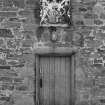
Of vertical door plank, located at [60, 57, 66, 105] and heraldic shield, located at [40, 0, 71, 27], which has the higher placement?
heraldic shield, located at [40, 0, 71, 27]

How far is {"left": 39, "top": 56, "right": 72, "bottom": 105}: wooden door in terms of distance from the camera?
5.42 m

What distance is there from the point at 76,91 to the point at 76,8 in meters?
2.27

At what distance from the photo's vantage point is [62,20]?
525cm

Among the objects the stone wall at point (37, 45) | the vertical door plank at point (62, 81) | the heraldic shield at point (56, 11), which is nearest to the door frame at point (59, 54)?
the stone wall at point (37, 45)

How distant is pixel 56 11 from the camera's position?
5219mm

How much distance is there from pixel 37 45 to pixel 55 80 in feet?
3.63

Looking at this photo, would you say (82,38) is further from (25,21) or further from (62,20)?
(25,21)

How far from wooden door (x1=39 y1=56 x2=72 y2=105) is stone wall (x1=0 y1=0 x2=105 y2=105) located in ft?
0.87

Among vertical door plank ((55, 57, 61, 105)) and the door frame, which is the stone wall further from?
vertical door plank ((55, 57, 61, 105))

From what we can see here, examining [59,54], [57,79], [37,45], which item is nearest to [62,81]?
[57,79]

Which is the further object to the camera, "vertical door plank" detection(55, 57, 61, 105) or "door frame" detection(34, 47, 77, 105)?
"vertical door plank" detection(55, 57, 61, 105)

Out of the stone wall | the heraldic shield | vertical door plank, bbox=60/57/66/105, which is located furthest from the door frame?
the heraldic shield

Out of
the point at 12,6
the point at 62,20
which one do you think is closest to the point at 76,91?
the point at 62,20

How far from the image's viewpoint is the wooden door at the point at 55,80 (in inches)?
213
